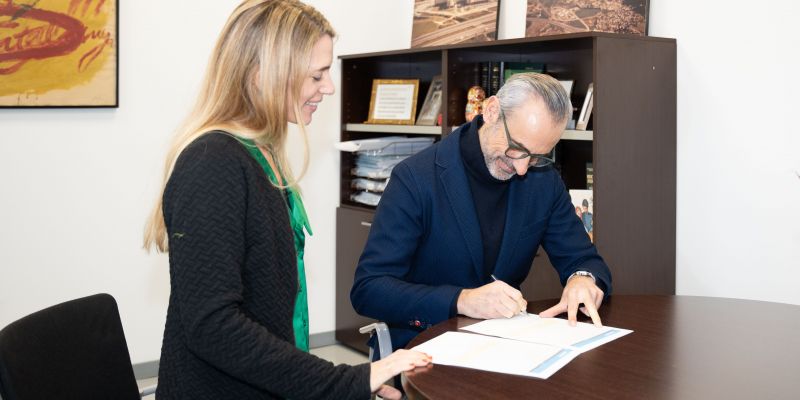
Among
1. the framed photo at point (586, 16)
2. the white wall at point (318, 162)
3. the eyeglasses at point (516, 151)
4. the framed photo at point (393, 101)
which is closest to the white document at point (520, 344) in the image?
the eyeglasses at point (516, 151)

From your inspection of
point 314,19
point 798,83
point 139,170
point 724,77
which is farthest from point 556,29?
point 314,19

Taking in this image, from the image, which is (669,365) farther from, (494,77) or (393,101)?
(393,101)

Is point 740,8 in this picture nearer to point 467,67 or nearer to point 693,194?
point 693,194

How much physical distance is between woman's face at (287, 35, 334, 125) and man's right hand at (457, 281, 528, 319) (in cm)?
66

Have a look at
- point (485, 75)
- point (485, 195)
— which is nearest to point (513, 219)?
point (485, 195)

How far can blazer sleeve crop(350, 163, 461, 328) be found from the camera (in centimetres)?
208

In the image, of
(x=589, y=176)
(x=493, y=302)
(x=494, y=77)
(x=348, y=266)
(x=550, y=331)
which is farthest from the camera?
(x=348, y=266)

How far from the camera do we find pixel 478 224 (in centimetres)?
230

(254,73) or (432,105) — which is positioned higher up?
(432,105)

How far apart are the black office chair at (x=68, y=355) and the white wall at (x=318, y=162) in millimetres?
2152

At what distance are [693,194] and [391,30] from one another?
2.11 metres

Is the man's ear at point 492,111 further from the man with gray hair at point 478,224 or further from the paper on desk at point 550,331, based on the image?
the paper on desk at point 550,331

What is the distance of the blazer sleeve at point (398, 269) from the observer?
208 cm

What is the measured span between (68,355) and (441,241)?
40.1 inches
